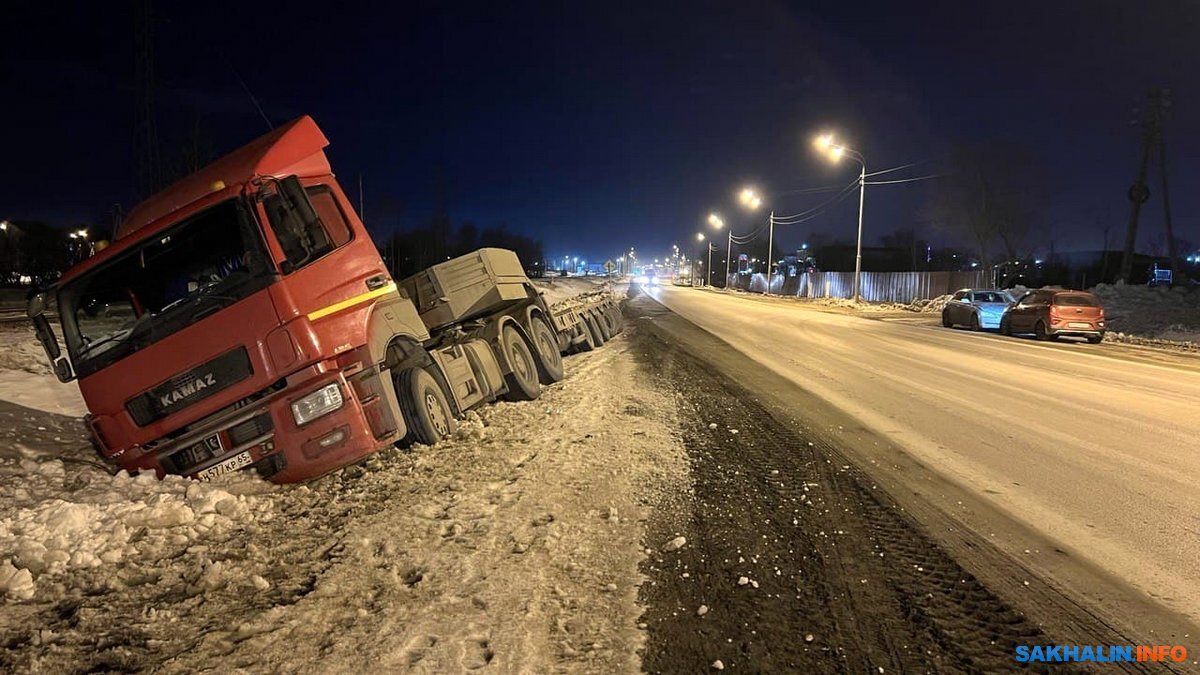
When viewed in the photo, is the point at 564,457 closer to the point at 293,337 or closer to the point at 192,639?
the point at 293,337

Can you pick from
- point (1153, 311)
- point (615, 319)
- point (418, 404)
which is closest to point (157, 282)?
point (418, 404)

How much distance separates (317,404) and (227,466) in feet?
2.73

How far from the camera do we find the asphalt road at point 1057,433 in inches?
172

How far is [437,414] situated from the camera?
696 centimetres

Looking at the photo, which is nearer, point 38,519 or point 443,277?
point 38,519

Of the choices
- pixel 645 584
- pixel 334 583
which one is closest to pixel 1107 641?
pixel 645 584

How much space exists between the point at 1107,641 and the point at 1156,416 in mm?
6665

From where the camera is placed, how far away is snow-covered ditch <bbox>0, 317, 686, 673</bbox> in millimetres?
3133

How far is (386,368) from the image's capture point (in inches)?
243

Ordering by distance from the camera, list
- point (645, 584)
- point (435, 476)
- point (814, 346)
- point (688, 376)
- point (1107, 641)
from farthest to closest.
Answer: point (814, 346) < point (688, 376) < point (435, 476) < point (645, 584) < point (1107, 641)

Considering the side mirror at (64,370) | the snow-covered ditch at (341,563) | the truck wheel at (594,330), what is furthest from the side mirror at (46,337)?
the truck wheel at (594,330)

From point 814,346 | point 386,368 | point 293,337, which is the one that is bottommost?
point 814,346

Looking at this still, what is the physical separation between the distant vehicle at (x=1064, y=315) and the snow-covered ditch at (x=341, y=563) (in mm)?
18080

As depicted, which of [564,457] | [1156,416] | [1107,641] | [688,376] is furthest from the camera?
[688,376]
